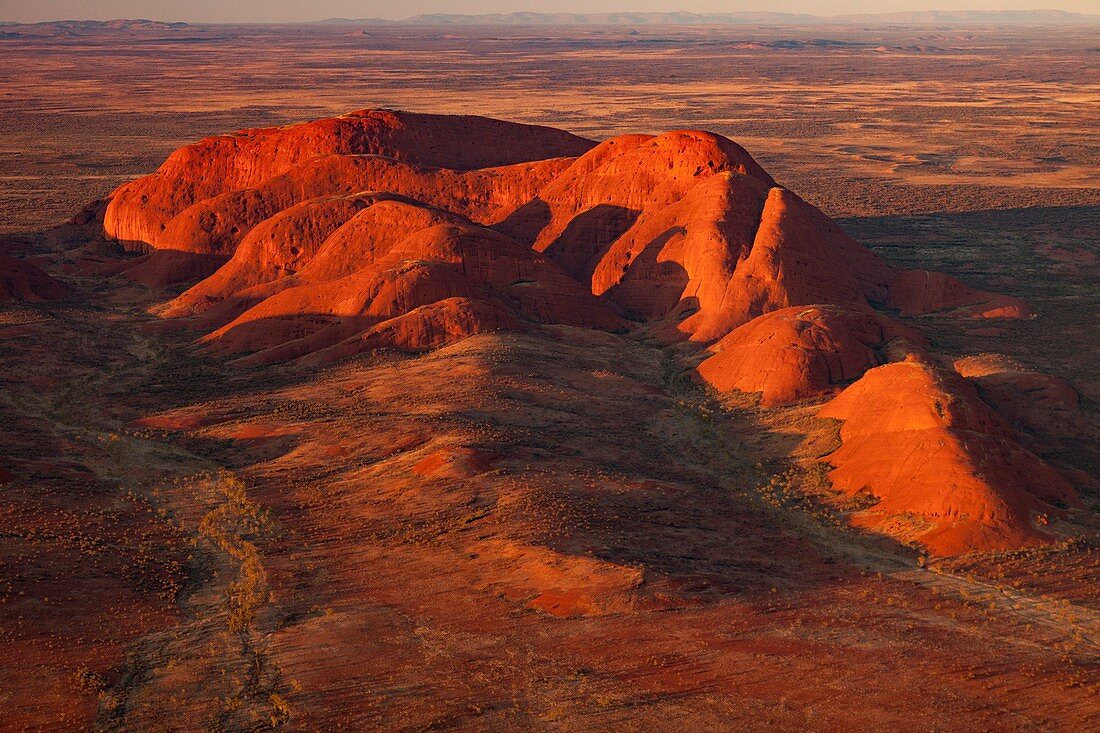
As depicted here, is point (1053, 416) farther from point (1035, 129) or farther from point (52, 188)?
point (1035, 129)

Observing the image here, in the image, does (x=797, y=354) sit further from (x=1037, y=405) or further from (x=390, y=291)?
(x=390, y=291)

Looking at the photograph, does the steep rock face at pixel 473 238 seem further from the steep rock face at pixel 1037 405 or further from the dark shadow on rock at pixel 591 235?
the steep rock face at pixel 1037 405

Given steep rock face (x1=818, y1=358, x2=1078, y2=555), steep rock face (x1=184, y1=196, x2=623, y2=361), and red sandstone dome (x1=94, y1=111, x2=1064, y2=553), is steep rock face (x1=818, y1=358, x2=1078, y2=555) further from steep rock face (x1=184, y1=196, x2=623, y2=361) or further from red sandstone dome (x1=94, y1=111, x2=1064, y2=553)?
steep rock face (x1=184, y1=196, x2=623, y2=361)

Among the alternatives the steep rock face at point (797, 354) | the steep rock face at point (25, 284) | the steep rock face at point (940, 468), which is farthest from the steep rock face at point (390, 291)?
the steep rock face at point (940, 468)

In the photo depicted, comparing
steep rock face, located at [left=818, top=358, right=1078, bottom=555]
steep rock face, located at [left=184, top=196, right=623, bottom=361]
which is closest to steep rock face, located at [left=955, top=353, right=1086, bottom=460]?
steep rock face, located at [left=818, top=358, right=1078, bottom=555]

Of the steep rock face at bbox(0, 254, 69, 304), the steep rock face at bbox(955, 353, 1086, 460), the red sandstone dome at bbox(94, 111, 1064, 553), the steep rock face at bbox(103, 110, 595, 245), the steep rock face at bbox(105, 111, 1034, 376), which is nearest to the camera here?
the red sandstone dome at bbox(94, 111, 1064, 553)

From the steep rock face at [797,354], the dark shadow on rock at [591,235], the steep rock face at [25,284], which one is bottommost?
the steep rock face at [25,284]
